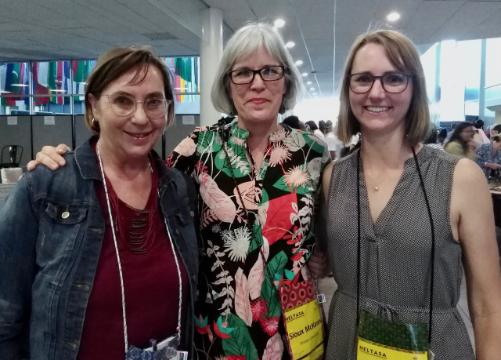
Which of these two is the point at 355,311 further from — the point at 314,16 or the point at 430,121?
the point at 314,16

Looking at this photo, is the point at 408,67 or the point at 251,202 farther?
the point at 251,202

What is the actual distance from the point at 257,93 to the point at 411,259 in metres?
0.73

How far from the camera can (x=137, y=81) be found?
1222mm

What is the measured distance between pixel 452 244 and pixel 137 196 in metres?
0.92

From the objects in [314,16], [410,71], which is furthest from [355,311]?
[314,16]

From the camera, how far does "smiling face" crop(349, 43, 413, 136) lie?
1.24 metres

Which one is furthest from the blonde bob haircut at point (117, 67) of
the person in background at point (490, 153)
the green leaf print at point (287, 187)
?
the person in background at point (490, 153)

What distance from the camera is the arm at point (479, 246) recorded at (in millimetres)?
1174

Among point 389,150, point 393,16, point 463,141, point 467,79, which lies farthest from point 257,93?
point 467,79

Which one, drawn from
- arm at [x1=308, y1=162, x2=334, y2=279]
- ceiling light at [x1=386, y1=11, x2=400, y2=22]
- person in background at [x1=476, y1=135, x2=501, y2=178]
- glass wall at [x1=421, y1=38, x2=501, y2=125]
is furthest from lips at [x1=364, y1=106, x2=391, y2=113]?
glass wall at [x1=421, y1=38, x2=501, y2=125]

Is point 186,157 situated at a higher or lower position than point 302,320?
higher

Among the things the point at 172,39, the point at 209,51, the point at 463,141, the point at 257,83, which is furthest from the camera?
the point at 172,39

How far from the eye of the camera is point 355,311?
4.18ft

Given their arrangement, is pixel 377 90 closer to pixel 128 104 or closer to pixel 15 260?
pixel 128 104
